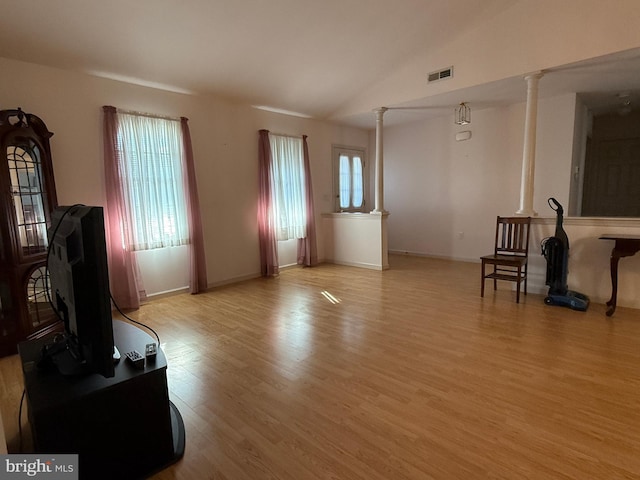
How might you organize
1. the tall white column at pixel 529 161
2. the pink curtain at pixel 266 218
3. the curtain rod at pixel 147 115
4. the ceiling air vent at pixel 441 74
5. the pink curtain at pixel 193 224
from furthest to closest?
the pink curtain at pixel 266 218, the ceiling air vent at pixel 441 74, the pink curtain at pixel 193 224, the tall white column at pixel 529 161, the curtain rod at pixel 147 115

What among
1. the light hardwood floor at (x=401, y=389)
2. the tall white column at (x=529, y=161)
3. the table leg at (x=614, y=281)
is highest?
the tall white column at (x=529, y=161)

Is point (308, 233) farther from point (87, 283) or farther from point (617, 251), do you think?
point (87, 283)

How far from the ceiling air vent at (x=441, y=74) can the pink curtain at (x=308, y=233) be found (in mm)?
2222

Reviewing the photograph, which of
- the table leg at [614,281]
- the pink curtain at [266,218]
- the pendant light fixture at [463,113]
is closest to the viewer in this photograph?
the table leg at [614,281]

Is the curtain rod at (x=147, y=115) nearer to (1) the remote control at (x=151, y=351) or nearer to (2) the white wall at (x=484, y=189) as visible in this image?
(1) the remote control at (x=151, y=351)

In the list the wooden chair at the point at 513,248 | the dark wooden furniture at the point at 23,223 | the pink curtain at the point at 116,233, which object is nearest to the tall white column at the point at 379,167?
the wooden chair at the point at 513,248

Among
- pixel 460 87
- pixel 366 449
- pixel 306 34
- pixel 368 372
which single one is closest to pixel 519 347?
pixel 368 372

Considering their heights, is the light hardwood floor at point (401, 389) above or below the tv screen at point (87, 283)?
below

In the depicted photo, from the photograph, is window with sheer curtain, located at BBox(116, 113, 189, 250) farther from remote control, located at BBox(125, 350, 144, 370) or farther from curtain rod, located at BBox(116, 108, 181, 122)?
remote control, located at BBox(125, 350, 144, 370)

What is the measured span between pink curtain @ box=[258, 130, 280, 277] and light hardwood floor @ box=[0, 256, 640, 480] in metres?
1.49

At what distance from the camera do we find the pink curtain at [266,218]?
5168 millimetres

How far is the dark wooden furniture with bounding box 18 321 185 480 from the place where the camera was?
4.30ft

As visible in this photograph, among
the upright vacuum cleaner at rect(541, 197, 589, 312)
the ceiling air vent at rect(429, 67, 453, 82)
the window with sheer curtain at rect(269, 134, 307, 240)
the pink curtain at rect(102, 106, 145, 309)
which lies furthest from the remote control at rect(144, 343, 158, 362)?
the ceiling air vent at rect(429, 67, 453, 82)

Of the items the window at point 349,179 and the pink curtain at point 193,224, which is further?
the window at point 349,179
